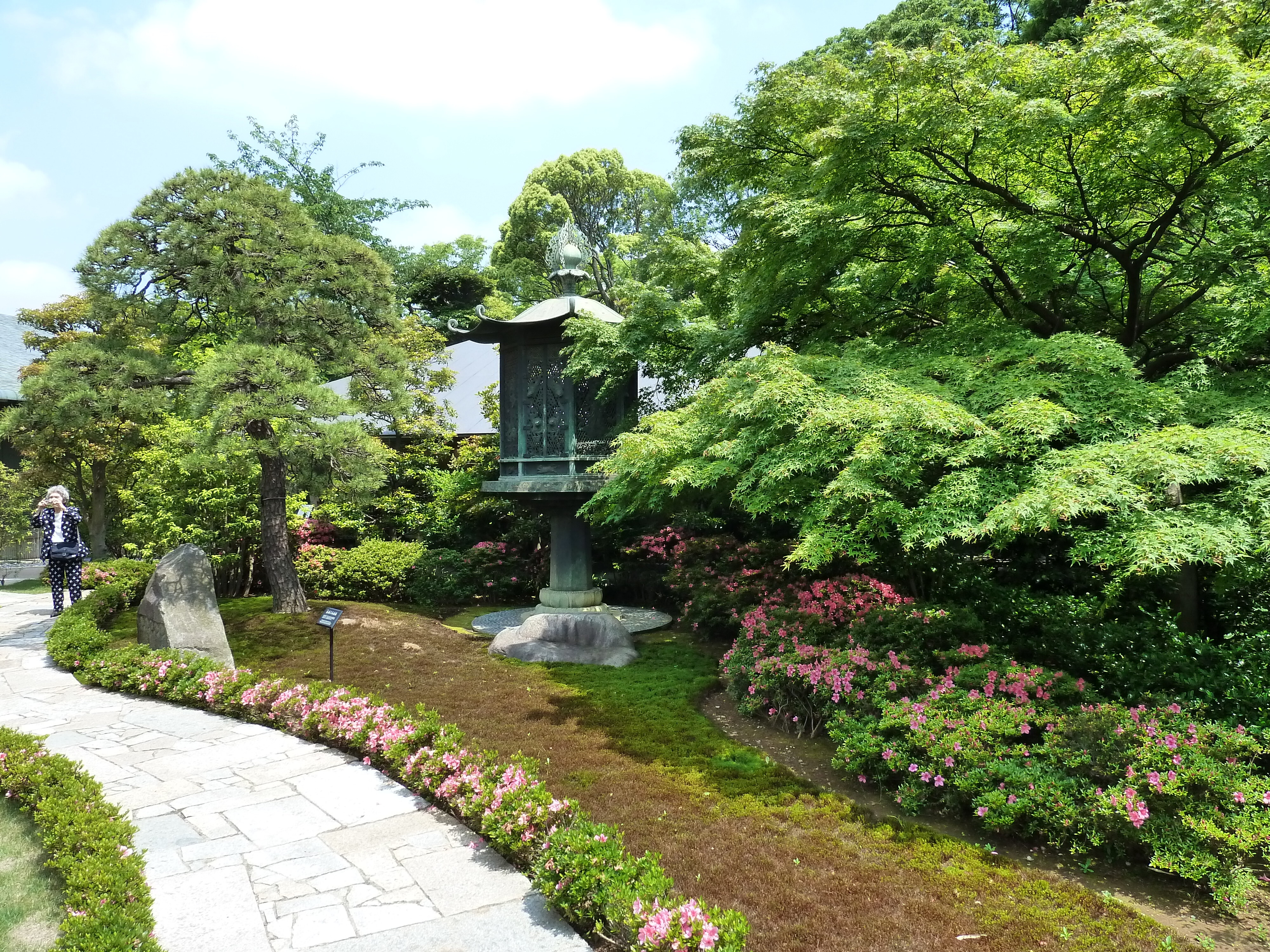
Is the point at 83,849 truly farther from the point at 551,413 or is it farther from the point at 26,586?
the point at 26,586

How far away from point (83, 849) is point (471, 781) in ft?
6.20

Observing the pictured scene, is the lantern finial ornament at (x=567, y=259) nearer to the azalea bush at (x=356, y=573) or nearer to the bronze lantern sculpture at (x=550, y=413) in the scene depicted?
the bronze lantern sculpture at (x=550, y=413)

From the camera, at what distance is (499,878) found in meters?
3.63

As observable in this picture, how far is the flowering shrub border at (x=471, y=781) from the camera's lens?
2922 millimetres

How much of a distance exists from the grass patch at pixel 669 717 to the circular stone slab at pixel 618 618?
45.1 inches

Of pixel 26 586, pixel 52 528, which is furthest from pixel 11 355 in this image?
pixel 52 528

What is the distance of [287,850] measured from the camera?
3902mm

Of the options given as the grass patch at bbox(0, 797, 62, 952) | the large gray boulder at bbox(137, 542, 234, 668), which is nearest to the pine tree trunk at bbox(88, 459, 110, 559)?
the large gray boulder at bbox(137, 542, 234, 668)

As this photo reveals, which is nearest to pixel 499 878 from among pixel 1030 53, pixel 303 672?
pixel 303 672

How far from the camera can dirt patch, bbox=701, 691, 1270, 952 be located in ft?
10.7

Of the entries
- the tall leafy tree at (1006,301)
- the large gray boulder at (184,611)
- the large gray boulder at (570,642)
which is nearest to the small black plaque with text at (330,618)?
→ the large gray boulder at (184,611)

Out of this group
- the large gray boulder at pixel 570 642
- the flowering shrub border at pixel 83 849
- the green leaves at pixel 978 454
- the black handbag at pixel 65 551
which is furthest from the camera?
the black handbag at pixel 65 551

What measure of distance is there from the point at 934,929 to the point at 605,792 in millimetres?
2082

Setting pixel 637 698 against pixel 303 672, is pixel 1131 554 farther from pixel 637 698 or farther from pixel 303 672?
pixel 303 672
